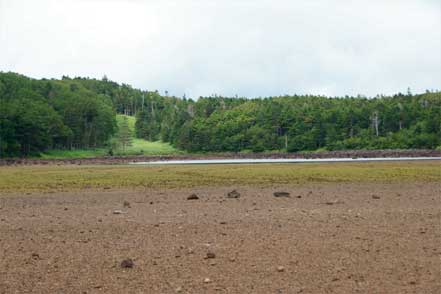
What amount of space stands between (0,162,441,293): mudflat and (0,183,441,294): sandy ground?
0.02 metres

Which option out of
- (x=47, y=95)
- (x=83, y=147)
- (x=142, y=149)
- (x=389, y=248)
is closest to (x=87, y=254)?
(x=389, y=248)

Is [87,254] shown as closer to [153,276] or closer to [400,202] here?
[153,276]

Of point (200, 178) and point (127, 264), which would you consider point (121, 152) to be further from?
point (127, 264)

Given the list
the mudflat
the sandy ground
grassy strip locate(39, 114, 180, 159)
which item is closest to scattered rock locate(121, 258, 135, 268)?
the mudflat

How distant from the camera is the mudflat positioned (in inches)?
495

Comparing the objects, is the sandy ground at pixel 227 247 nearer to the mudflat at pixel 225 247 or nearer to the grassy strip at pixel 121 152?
the mudflat at pixel 225 247

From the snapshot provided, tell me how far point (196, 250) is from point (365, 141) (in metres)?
162

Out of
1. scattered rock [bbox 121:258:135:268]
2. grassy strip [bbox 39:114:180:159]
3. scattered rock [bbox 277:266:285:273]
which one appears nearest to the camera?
scattered rock [bbox 277:266:285:273]

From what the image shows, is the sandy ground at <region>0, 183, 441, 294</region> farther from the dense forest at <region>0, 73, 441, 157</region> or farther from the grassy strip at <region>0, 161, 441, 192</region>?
the dense forest at <region>0, 73, 441, 157</region>

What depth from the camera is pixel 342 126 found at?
18762 cm

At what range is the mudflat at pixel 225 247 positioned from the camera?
12.6 meters

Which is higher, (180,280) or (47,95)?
(47,95)

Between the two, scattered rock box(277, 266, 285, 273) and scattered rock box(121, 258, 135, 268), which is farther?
scattered rock box(121, 258, 135, 268)

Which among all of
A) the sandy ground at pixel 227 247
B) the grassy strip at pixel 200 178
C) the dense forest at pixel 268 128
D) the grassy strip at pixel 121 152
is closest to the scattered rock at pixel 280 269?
the sandy ground at pixel 227 247
